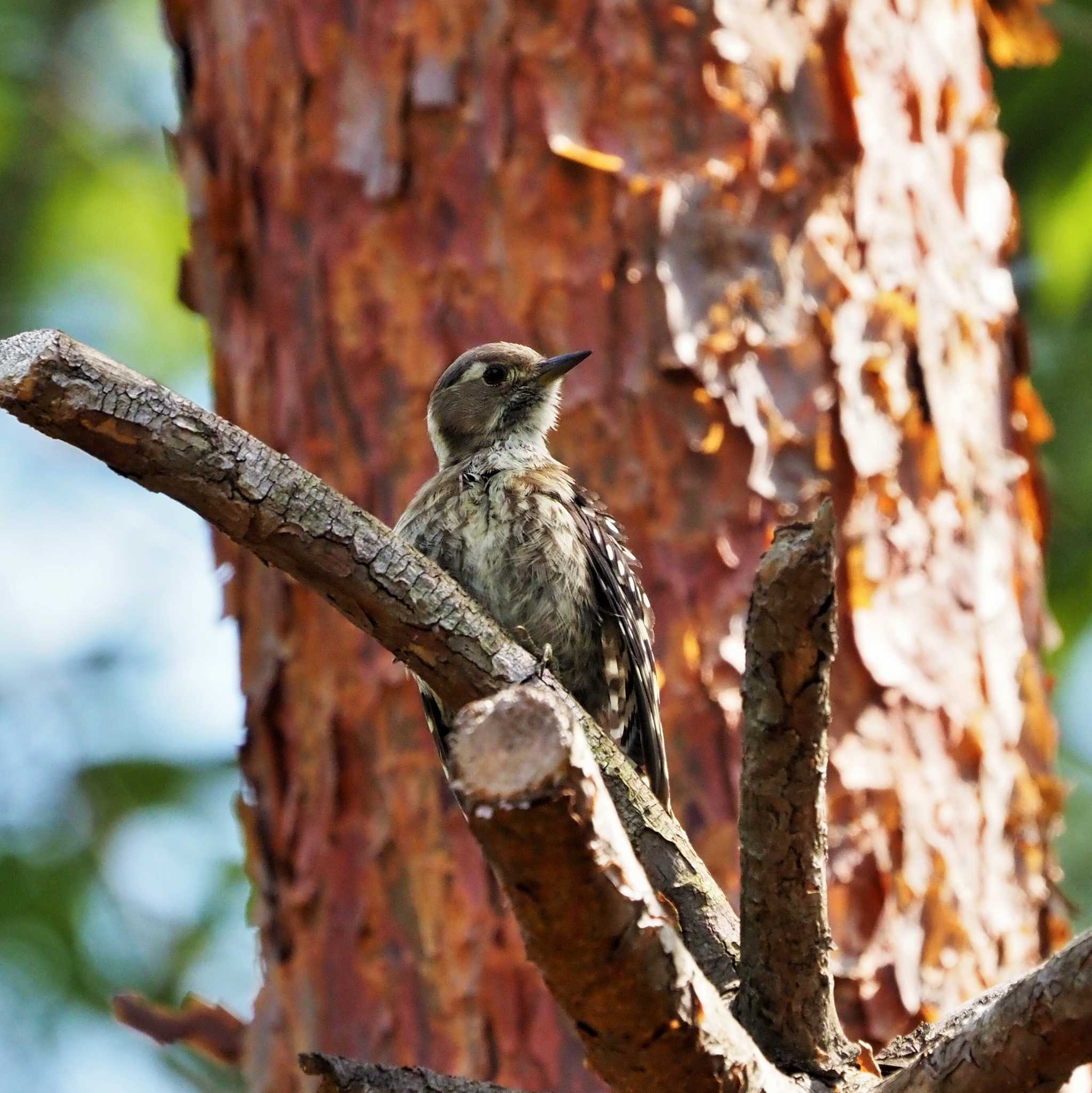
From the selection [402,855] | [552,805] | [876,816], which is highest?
[402,855]

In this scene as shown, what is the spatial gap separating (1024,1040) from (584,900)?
639mm

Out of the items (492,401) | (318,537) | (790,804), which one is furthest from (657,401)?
(790,804)

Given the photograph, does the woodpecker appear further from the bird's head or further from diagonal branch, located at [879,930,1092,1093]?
diagonal branch, located at [879,930,1092,1093]

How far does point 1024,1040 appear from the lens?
1944 mm

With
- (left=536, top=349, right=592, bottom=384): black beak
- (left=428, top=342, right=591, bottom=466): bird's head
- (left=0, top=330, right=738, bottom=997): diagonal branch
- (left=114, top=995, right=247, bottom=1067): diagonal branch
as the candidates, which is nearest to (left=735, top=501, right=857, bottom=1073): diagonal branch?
(left=0, top=330, right=738, bottom=997): diagonal branch

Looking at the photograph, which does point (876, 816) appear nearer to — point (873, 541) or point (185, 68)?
point (873, 541)

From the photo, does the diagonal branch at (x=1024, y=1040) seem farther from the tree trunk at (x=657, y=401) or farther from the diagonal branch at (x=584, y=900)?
the tree trunk at (x=657, y=401)

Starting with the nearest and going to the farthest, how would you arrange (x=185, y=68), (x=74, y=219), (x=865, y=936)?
1. (x=865, y=936)
2. (x=185, y=68)
3. (x=74, y=219)

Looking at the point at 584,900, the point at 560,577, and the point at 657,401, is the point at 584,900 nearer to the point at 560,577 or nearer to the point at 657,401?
the point at 560,577

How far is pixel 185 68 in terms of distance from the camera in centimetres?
500

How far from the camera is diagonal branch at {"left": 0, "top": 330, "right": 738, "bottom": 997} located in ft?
7.52

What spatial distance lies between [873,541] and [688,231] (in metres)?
1.03

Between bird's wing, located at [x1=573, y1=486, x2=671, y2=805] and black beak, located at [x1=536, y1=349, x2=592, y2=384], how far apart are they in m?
0.38

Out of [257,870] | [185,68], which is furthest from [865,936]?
[185,68]
